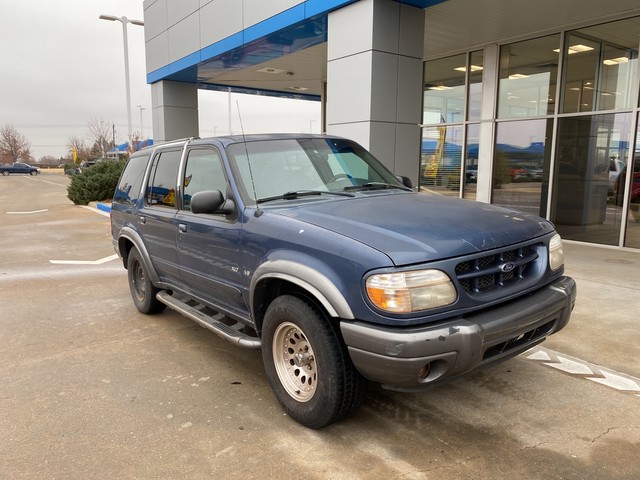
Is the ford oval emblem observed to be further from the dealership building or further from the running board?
the dealership building

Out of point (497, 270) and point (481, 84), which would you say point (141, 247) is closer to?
point (497, 270)

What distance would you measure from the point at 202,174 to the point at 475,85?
944 cm

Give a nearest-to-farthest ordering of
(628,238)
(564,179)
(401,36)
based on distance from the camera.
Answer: (401,36) → (628,238) → (564,179)

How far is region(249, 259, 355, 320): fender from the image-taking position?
9.25ft

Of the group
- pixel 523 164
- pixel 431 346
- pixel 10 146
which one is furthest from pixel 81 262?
pixel 10 146

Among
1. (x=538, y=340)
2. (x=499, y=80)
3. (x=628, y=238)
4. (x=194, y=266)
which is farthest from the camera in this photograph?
(x=499, y=80)

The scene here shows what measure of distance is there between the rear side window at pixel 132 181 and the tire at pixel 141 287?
609 mm

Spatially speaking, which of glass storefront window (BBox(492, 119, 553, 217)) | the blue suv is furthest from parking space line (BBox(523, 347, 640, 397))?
glass storefront window (BBox(492, 119, 553, 217))

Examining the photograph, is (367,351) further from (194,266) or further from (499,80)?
(499,80)

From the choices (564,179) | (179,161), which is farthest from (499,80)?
(179,161)

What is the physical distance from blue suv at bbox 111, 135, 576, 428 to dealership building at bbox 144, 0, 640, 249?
153 inches

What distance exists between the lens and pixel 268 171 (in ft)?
13.0

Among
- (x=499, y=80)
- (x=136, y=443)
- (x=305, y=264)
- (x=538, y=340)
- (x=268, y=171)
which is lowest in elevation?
(x=136, y=443)

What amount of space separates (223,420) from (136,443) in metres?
0.56
